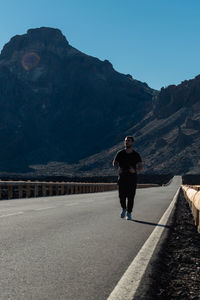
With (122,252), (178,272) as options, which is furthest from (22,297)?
(122,252)

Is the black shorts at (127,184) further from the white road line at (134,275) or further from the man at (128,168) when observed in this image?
the white road line at (134,275)

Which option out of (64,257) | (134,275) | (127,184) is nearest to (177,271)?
(134,275)

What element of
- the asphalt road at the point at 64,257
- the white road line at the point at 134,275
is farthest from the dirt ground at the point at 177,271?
the asphalt road at the point at 64,257

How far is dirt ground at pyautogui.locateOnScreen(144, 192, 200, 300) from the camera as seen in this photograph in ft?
12.5

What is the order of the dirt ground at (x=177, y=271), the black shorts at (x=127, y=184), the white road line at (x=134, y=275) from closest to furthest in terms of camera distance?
the white road line at (x=134, y=275) → the dirt ground at (x=177, y=271) → the black shorts at (x=127, y=184)

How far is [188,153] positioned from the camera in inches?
7485

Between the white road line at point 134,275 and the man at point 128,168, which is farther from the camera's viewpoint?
the man at point 128,168

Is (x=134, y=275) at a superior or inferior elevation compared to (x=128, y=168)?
inferior

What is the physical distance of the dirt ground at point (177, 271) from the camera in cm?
382

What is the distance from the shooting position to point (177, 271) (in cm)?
492

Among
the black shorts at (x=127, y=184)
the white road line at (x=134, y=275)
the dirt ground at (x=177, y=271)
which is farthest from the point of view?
the black shorts at (x=127, y=184)

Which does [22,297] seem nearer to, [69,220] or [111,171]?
[69,220]

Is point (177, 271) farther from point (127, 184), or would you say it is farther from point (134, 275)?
point (127, 184)

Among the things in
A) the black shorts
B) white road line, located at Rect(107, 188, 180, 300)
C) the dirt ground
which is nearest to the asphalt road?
white road line, located at Rect(107, 188, 180, 300)
